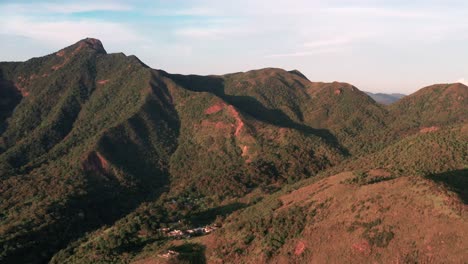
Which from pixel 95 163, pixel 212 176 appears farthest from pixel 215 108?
pixel 95 163

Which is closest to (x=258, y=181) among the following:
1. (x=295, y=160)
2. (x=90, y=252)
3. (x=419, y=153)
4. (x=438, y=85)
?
(x=295, y=160)

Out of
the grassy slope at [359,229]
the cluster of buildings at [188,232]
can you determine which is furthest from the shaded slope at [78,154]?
the grassy slope at [359,229]

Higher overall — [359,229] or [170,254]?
[359,229]

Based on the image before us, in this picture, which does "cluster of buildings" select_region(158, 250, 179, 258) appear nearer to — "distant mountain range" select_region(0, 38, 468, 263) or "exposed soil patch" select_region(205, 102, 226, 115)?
"distant mountain range" select_region(0, 38, 468, 263)

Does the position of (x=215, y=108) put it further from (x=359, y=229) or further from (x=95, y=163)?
(x=359, y=229)

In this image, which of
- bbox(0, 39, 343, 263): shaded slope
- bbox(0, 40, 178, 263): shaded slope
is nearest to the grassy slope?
bbox(0, 40, 178, 263): shaded slope

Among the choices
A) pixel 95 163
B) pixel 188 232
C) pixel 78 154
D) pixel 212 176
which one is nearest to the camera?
pixel 188 232

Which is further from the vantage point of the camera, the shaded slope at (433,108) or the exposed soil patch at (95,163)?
A: the shaded slope at (433,108)

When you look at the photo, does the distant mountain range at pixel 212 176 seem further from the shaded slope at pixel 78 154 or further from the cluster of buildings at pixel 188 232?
the shaded slope at pixel 78 154

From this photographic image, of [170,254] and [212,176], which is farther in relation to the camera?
[212,176]

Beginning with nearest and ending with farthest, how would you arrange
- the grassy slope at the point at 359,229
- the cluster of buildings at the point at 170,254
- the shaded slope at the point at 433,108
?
1. the grassy slope at the point at 359,229
2. the cluster of buildings at the point at 170,254
3. the shaded slope at the point at 433,108
